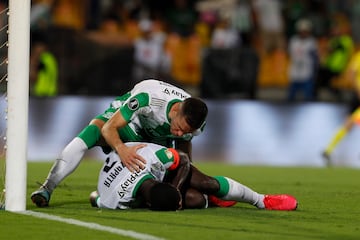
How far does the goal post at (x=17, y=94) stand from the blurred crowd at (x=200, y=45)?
11.7m

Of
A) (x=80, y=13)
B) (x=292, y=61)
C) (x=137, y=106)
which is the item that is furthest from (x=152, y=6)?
(x=137, y=106)

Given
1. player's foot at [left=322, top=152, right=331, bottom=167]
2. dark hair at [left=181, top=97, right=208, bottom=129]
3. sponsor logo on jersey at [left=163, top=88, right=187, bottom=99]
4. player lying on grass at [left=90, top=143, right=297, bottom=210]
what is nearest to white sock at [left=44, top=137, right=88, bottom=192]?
player lying on grass at [left=90, top=143, right=297, bottom=210]

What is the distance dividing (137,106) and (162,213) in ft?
2.81

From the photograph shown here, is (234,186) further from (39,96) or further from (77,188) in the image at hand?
(39,96)

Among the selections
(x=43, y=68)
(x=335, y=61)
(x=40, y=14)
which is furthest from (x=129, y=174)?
(x=335, y=61)

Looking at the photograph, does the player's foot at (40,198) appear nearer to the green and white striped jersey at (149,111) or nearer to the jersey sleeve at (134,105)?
A: the green and white striped jersey at (149,111)

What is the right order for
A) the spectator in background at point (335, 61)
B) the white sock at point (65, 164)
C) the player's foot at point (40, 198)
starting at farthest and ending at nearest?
the spectator in background at point (335, 61) → the white sock at point (65, 164) → the player's foot at point (40, 198)

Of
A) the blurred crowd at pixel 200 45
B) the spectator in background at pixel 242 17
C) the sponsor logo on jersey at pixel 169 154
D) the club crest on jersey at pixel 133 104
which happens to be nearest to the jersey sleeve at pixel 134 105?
the club crest on jersey at pixel 133 104

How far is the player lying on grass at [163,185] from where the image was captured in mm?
8734

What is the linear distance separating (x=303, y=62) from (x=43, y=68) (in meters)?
5.18

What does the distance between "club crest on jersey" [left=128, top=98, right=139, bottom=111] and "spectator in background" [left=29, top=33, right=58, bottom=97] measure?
38.1 feet

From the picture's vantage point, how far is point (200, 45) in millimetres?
23000

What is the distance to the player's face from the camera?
861 cm

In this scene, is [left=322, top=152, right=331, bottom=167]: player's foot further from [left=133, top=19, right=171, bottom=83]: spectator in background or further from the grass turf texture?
the grass turf texture
